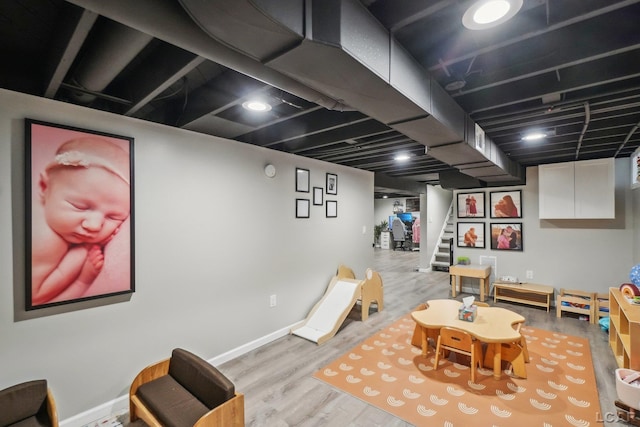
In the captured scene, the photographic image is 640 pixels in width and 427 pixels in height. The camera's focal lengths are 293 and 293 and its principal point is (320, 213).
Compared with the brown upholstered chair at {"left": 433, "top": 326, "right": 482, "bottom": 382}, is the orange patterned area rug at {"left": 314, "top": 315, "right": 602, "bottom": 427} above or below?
below

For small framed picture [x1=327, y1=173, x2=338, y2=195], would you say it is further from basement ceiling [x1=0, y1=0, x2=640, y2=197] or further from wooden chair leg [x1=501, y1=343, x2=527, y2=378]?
wooden chair leg [x1=501, y1=343, x2=527, y2=378]

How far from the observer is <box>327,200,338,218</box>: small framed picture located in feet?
14.4

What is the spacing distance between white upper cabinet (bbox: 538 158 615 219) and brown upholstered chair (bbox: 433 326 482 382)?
3.02 meters

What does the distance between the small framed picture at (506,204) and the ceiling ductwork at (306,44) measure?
169 inches

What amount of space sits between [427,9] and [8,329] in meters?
2.95

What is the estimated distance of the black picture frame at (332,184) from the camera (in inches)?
172

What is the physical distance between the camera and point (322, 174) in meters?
4.28

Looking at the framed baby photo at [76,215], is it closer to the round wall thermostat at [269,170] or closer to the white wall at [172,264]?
the white wall at [172,264]

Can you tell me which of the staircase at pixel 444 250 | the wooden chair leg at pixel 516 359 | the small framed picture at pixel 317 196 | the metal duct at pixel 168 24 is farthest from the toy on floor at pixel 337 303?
the staircase at pixel 444 250

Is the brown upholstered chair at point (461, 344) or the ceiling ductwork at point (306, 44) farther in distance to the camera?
the brown upholstered chair at point (461, 344)

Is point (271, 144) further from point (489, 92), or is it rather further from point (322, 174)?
point (489, 92)

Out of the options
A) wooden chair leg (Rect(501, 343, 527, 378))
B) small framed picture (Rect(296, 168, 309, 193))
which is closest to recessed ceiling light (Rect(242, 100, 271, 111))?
small framed picture (Rect(296, 168, 309, 193))

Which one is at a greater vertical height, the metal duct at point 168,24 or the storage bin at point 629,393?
the metal duct at point 168,24

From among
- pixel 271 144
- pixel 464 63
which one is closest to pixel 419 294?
pixel 271 144
